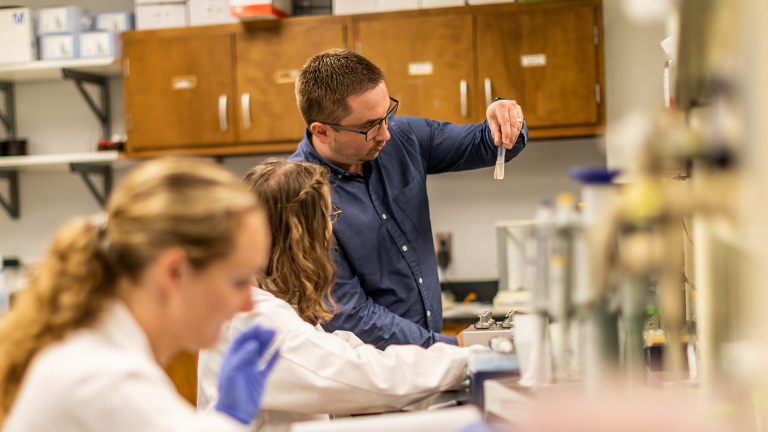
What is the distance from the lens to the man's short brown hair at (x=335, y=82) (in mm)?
1963

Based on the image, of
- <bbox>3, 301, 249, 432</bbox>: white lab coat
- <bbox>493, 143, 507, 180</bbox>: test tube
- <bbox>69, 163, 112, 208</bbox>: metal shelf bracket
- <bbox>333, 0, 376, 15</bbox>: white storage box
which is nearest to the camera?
<bbox>3, 301, 249, 432</bbox>: white lab coat

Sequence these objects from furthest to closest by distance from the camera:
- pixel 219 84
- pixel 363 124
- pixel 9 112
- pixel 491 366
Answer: pixel 9 112, pixel 219 84, pixel 363 124, pixel 491 366

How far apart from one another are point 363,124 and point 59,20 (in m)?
2.09

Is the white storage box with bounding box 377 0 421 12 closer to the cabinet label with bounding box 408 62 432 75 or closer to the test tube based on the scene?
the cabinet label with bounding box 408 62 432 75

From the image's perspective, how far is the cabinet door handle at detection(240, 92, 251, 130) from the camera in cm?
316

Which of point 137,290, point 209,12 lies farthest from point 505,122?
point 209,12

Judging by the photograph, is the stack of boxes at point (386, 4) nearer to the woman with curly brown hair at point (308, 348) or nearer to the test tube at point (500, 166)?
the test tube at point (500, 166)

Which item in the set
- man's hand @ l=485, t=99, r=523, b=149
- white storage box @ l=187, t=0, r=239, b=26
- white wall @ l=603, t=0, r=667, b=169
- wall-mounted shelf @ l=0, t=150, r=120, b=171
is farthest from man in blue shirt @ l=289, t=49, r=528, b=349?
wall-mounted shelf @ l=0, t=150, r=120, b=171

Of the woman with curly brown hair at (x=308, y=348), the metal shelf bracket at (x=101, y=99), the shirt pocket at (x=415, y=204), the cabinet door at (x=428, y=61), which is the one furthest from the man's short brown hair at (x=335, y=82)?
the metal shelf bracket at (x=101, y=99)

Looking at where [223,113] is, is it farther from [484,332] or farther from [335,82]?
[484,332]

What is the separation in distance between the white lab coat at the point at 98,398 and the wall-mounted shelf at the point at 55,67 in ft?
9.06

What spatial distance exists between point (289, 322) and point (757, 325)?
0.85 m

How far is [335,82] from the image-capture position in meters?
1.97

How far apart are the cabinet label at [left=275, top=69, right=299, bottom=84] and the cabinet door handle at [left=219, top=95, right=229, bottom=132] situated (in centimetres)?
26
